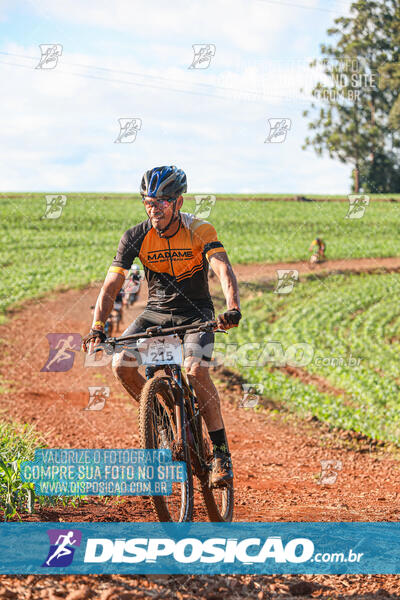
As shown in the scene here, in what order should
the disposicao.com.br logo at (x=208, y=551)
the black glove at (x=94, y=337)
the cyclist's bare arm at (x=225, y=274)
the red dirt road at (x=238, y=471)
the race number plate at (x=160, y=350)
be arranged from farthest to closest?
the cyclist's bare arm at (x=225, y=274), the race number plate at (x=160, y=350), the black glove at (x=94, y=337), the disposicao.com.br logo at (x=208, y=551), the red dirt road at (x=238, y=471)

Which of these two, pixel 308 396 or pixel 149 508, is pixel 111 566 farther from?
pixel 308 396

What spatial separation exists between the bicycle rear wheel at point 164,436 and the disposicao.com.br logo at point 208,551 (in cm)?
21

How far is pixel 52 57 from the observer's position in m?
12.2

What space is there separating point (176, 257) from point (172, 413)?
4.38ft

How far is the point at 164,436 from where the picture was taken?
454 cm

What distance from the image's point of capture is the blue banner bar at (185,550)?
385cm

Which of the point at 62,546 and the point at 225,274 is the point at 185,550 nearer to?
the point at 62,546

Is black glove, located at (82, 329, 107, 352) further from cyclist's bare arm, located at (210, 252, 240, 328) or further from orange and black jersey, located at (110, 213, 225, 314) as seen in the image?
cyclist's bare arm, located at (210, 252, 240, 328)

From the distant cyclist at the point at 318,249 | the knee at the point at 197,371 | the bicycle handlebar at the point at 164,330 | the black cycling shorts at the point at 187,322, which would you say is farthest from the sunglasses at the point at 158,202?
the distant cyclist at the point at 318,249

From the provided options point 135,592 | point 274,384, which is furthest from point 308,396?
point 135,592

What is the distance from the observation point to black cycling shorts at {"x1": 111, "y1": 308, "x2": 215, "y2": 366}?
4746mm

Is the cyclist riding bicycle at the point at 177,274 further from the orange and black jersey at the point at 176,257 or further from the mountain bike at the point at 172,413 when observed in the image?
the mountain bike at the point at 172,413

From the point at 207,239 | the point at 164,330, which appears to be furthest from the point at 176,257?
the point at 164,330

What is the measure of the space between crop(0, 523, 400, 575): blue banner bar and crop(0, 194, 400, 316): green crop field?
65.7ft
